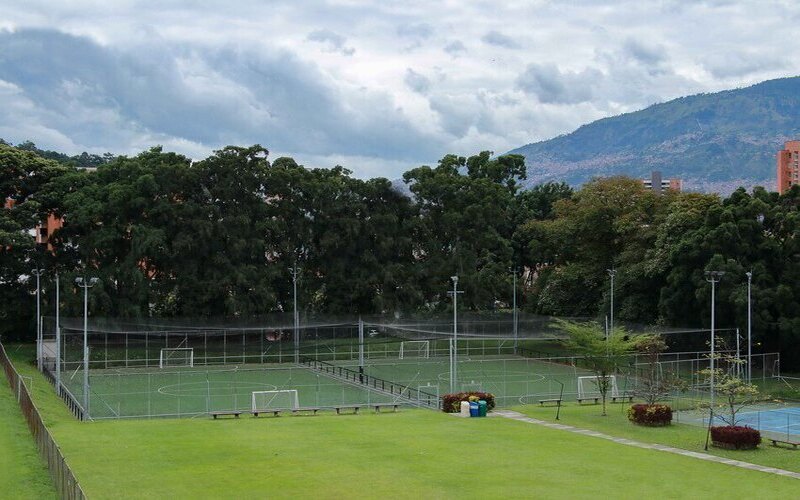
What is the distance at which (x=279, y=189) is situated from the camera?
78.1m

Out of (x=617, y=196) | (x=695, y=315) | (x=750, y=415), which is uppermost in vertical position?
(x=617, y=196)

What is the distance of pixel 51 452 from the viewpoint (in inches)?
1085


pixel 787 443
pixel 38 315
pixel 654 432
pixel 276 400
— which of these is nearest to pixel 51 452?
pixel 276 400

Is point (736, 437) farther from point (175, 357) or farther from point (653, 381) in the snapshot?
point (175, 357)

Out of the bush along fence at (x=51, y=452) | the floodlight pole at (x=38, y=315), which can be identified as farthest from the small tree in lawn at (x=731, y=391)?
the floodlight pole at (x=38, y=315)

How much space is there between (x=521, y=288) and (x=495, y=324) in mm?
16485

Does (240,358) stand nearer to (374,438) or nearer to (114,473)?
(374,438)

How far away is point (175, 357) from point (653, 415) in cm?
3851

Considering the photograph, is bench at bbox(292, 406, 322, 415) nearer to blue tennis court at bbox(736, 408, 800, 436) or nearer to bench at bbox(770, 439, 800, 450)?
blue tennis court at bbox(736, 408, 800, 436)

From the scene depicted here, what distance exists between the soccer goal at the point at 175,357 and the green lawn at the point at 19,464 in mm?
27732

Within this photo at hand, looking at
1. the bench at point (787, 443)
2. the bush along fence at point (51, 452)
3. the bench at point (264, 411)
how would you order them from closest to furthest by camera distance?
the bush along fence at point (51, 452) < the bench at point (787, 443) < the bench at point (264, 411)

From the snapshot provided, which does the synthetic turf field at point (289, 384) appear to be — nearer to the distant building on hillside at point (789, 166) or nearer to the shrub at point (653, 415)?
the shrub at point (653, 415)

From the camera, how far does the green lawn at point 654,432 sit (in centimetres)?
3490

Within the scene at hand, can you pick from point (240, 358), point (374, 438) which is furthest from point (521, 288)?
point (374, 438)
